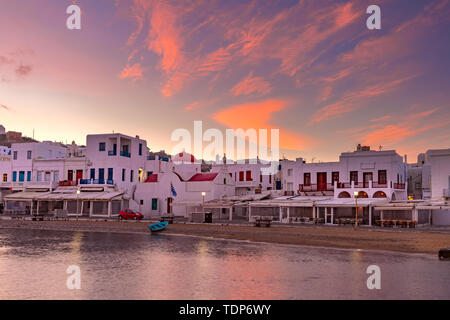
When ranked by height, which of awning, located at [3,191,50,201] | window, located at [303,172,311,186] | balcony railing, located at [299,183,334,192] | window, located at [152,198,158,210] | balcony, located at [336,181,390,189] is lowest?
window, located at [152,198,158,210]

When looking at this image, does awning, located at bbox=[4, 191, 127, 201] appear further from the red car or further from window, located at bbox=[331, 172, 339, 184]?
window, located at bbox=[331, 172, 339, 184]

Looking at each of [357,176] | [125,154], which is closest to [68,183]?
[125,154]

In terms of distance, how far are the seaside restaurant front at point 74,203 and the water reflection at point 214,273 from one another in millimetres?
27754

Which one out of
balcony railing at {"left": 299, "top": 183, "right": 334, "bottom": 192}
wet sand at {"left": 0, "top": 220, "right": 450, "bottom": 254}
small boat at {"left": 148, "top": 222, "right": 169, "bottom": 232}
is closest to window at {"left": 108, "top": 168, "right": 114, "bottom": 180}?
wet sand at {"left": 0, "top": 220, "right": 450, "bottom": 254}

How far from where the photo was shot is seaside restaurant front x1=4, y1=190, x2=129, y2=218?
171 ft

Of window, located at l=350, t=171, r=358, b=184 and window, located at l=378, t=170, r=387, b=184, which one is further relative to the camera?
window, located at l=350, t=171, r=358, b=184

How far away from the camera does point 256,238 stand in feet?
97.9

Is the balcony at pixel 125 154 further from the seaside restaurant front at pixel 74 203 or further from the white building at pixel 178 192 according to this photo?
the seaside restaurant front at pixel 74 203

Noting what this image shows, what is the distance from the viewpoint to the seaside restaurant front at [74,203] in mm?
51969

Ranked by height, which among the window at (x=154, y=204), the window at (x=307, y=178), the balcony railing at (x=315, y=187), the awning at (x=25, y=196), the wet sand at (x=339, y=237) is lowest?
the wet sand at (x=339, y=237)

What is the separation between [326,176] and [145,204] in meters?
25.2

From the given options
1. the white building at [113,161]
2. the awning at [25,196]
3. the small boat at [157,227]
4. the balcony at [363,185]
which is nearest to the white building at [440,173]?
the balcony at [363,185]

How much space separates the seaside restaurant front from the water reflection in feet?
91.1
